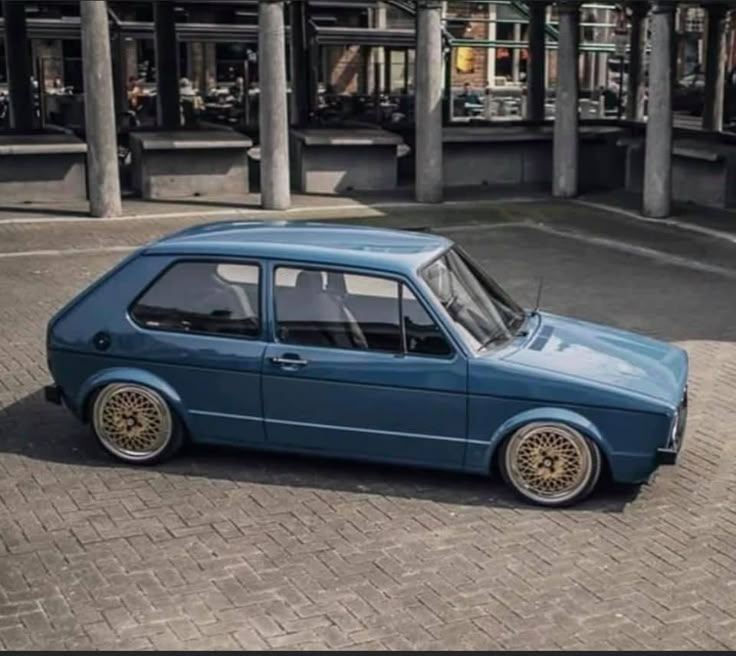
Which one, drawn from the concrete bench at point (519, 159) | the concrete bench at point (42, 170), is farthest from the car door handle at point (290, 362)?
the concrete bench at point (519, 159)

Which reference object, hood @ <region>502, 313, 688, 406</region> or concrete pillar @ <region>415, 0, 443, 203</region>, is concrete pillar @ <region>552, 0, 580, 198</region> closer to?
concrete pillar @ <region>415, 0, 443, 203</region>

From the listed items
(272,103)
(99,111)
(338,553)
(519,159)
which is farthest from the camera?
(519,159)

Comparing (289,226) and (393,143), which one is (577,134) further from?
(289,226)

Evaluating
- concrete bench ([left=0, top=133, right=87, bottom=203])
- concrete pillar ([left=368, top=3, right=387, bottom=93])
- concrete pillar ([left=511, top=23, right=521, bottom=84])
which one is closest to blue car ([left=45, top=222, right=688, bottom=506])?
concrete bench ([left=0, top=133, right=87, bottom=203])

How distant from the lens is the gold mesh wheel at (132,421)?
24.2ft

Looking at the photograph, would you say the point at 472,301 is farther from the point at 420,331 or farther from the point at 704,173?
the point at 704,173

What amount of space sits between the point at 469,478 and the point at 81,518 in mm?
2403

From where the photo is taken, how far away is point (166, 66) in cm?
2405

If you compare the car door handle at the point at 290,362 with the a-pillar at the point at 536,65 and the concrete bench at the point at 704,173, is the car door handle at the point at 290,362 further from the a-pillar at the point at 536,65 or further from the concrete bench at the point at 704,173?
the a-pillar at the point at 536,65

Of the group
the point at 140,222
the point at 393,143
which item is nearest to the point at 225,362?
the point at 140,222

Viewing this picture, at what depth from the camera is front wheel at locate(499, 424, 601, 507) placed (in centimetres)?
679

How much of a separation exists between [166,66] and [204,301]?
17779mm

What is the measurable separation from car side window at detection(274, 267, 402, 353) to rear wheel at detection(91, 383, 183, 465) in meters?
0.96

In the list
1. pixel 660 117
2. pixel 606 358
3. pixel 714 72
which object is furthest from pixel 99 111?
pixel 714 72
